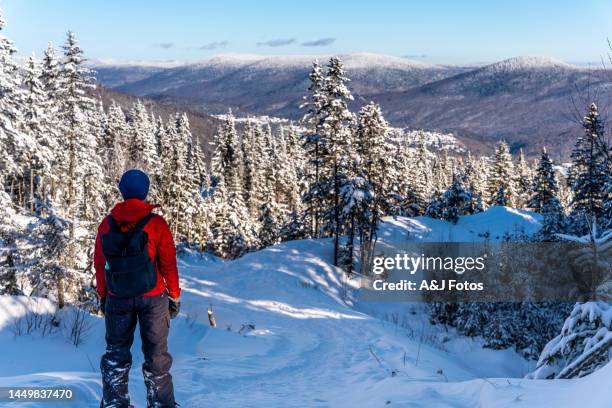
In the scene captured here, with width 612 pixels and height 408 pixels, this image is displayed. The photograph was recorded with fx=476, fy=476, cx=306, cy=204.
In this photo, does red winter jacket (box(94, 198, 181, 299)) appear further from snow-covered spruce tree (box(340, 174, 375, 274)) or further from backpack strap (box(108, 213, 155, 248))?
snow-covered spruce tree (box(340, 174, 375, 274))

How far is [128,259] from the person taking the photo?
15.4 ft

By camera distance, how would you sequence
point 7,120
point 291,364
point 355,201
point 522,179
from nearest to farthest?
1. point 291,364
2. point 7,120
3. point 355,201
4. point 522,179

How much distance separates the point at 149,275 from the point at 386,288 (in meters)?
26.4

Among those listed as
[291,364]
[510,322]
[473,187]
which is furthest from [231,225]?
[291,364]

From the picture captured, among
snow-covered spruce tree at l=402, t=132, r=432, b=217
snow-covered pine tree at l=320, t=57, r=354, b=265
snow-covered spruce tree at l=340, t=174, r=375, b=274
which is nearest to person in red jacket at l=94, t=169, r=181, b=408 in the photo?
snow-covered pine tree at l=320, t=57, r=354, b=265

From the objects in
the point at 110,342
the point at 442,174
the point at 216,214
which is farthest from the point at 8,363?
the point at 442,174

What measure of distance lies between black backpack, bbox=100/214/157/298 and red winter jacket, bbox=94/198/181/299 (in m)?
0.06

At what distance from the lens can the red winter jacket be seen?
15.6 feet

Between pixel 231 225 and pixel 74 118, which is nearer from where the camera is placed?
pixel 74 118

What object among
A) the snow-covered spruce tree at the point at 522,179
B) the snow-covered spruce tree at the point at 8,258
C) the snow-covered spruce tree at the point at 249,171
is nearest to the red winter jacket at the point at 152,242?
the snow-covered spruce tree at the point at 8,258

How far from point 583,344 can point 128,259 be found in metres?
5.78

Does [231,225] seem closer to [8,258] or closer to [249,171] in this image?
[249,171]

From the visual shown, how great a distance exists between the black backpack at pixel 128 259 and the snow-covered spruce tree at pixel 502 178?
187 feet

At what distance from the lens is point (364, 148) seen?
34719mm
